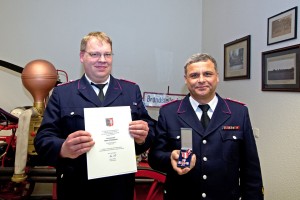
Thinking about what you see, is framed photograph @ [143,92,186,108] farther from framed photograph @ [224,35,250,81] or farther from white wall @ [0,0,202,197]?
framed photograph @ [224,35,250,81]

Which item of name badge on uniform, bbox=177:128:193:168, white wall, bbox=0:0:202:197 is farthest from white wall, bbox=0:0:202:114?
name badge on uniform, bbox=177:128:193:168

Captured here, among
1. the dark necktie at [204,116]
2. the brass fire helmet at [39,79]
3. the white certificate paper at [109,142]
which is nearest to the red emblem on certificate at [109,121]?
the white certificate paper at [109,142]

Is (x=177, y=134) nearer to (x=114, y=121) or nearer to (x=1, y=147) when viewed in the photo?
(x=114, y=121)

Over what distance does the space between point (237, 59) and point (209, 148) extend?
184cm

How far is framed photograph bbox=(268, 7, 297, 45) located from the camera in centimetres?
206

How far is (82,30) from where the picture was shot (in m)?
3.40

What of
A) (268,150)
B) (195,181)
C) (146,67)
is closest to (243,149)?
(195,181)

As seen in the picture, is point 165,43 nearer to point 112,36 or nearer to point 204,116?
point 112,36

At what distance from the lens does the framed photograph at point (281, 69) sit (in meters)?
2.04

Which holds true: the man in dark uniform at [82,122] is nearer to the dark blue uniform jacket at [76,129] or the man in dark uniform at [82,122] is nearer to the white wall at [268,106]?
the dark blue uniform jacket at [76,129]

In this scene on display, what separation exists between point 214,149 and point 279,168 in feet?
4.17

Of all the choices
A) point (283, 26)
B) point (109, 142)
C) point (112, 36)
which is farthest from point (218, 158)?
point (112, 36)

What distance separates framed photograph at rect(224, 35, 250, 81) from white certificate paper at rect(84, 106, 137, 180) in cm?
181

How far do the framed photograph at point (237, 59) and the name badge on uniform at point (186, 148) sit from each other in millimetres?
1672
